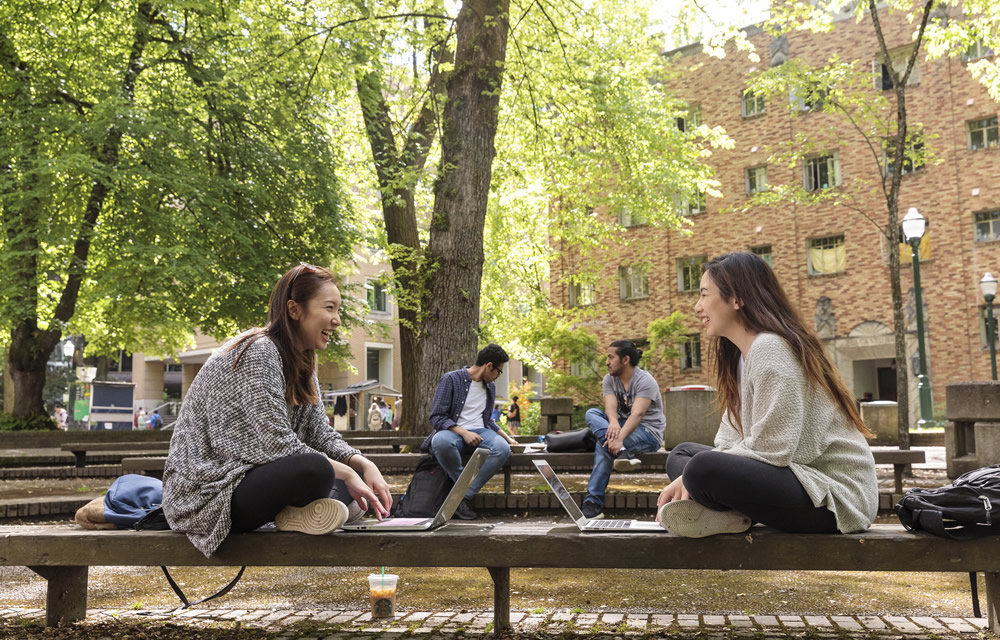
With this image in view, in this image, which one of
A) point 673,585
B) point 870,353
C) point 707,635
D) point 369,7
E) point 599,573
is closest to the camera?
point 707,635

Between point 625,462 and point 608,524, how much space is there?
3.83 meters

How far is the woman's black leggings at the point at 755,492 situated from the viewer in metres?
3.27

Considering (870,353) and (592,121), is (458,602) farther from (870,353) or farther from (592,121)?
(870,353)

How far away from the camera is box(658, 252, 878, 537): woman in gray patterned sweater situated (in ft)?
10.7

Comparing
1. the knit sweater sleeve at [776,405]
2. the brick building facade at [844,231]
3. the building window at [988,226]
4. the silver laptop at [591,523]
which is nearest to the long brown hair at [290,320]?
the silver laptop at [591,523]

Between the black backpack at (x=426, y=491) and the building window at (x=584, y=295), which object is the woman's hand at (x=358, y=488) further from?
the building window at (x=584, y=295)

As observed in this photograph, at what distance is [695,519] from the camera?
3.41 meters

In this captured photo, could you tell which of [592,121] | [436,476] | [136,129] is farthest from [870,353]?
[436,476]

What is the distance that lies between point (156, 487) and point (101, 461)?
40.6 feet

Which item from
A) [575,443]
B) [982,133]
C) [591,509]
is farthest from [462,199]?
[982,133]

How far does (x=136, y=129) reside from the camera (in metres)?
15.0

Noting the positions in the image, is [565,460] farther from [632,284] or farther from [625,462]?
[632,284]

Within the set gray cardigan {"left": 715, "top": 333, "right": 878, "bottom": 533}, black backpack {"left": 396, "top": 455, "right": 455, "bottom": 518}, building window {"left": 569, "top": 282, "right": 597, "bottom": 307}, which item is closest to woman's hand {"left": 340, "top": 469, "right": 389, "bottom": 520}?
gray cardigan {"left": 715, "top": 333, "right": 878, "bottom": 533}

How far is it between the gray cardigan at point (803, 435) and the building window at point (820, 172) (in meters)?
30.0
